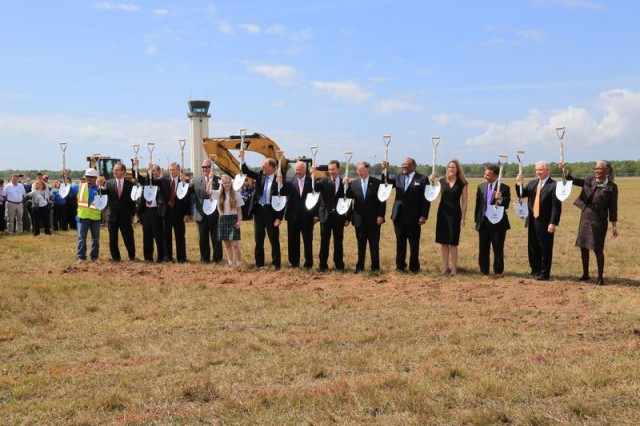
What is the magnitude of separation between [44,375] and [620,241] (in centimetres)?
1441

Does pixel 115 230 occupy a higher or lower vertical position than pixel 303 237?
higher

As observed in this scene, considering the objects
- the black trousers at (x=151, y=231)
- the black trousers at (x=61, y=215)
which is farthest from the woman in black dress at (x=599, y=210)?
the black trousers at (x=61, y=215)

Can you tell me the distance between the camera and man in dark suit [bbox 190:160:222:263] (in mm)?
12500

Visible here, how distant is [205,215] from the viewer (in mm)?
12609

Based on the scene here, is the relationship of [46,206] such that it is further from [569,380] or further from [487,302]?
[569,380]

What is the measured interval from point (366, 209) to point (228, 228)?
2588mm

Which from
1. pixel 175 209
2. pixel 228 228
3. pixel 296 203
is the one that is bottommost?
pixel 228 228

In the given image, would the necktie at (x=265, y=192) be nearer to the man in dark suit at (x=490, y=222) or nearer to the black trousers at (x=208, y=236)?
the black trousers at (x=208, y=236)

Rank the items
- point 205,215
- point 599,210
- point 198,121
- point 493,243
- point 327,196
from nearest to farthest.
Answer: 1. point 599,210
2. point 493,243
3. point 327,196
4. point 205,215
5. point 198,121

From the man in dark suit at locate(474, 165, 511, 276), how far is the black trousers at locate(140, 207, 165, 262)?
6.23 meters

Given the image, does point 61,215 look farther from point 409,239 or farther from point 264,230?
point 409,239

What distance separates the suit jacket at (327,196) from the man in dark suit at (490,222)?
94.1 inches

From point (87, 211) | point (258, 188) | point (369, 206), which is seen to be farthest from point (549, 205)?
point (87, 211)

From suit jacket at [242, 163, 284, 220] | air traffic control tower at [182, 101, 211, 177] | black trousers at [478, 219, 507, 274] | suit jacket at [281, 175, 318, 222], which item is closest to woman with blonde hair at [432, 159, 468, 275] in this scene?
black trousers at [478, 219, 507, 274]
